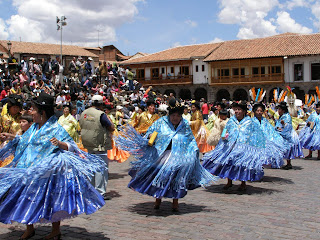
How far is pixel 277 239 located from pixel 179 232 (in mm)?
1256

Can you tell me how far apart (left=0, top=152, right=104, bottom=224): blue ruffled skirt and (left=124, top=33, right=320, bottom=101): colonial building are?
43011 millimetres

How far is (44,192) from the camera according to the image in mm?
4504

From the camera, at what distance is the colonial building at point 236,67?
45281 mm

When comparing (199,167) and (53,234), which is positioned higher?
(199,167)

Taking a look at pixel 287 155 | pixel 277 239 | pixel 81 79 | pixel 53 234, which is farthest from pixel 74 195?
pixel 81 79

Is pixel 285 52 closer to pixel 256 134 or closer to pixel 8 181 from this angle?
pixel 256 134

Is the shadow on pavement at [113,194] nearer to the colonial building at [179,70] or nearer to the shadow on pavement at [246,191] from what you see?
the shadow on pavement at [246,191]

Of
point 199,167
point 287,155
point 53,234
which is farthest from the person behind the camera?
point 287,155

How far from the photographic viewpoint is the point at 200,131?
11.4 meters

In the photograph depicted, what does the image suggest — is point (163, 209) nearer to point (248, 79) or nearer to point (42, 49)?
point (248, 79)

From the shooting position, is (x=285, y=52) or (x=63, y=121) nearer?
(x=63, y=121)

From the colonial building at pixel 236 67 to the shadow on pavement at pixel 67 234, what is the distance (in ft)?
139

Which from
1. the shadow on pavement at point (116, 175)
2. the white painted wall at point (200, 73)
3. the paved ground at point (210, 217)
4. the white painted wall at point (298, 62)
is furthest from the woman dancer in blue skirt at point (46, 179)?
the white painted wall at point (200, 73)

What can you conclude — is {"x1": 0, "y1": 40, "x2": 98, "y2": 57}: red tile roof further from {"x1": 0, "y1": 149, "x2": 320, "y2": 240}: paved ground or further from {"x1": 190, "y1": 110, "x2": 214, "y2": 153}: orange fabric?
{"x1": 0, "y1": 149, "x2": 320, "y2": 240}: paved ground
